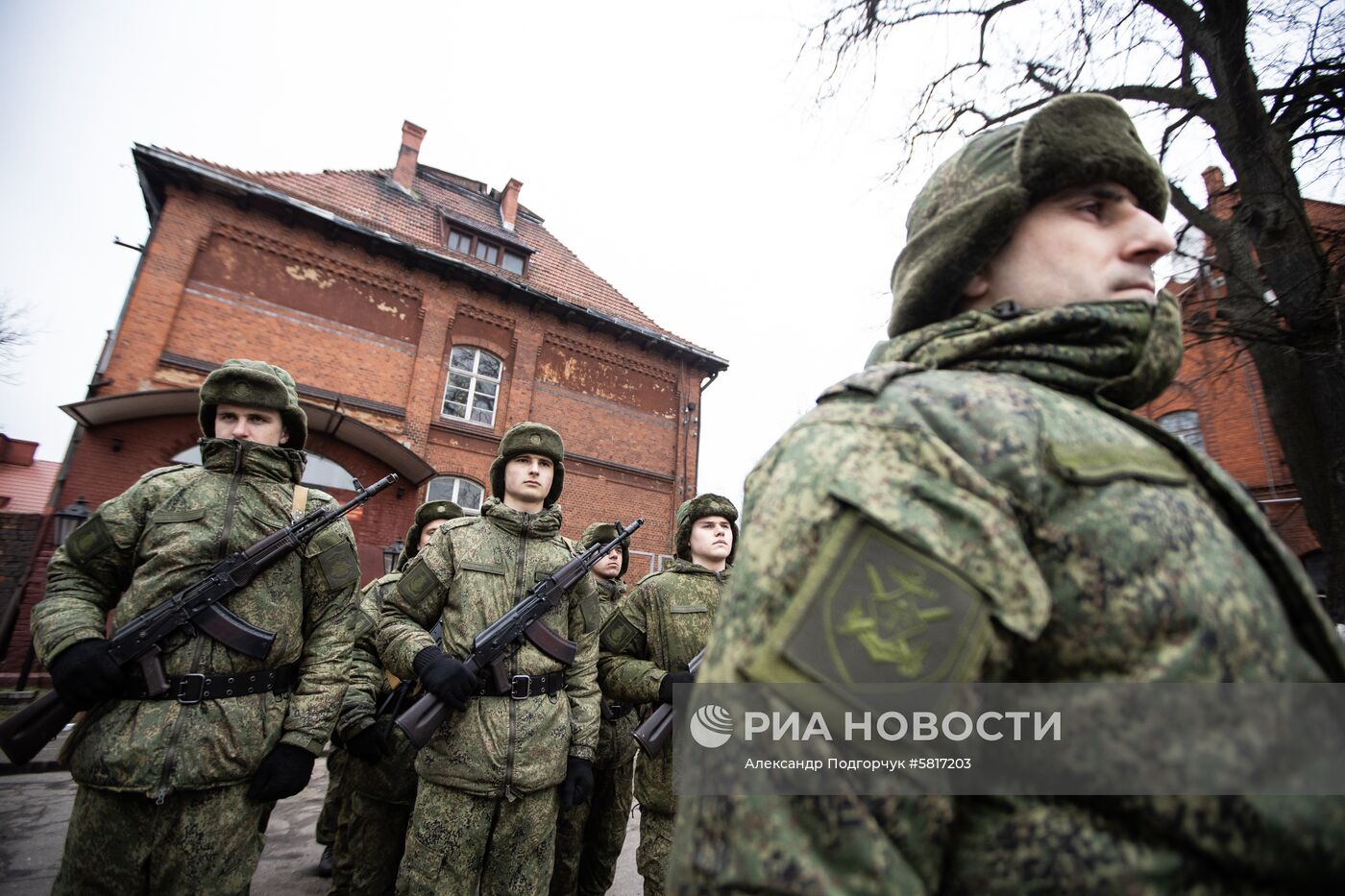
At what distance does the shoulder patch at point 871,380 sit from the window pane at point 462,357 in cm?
1347

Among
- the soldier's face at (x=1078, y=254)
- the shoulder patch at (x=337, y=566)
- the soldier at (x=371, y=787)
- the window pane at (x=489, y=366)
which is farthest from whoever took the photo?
the window pane at (x=489, y=366)

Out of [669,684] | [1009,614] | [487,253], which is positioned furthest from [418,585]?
[487,253]

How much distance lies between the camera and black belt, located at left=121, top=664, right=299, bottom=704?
226 centimetres

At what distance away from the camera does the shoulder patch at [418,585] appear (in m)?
3.04

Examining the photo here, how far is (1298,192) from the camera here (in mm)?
5387

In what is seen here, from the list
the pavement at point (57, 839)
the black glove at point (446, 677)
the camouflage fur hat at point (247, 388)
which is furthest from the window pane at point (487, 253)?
the black glove at point (446, 677)

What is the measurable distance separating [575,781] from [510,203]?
17.3 meters

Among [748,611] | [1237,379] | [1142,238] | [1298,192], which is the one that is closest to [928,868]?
[748,611]

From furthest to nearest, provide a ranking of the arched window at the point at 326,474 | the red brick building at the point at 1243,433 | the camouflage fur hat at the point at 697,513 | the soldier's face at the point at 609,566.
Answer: the red brick building at the point at 1243,433
the arched window at the point at 326,474
the soldier's face at the point at 609,566
the camouflage fur hat at the point at 697,513

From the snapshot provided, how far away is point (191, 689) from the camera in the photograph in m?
2.29

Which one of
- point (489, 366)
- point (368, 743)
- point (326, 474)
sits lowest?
point (368, 743)

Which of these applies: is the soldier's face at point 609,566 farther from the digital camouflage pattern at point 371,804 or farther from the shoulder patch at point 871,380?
the shoulder patch at point 871,380

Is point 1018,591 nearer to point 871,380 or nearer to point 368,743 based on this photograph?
point 871,380

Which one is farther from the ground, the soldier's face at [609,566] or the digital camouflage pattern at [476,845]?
the soldier's face at [609,566]
